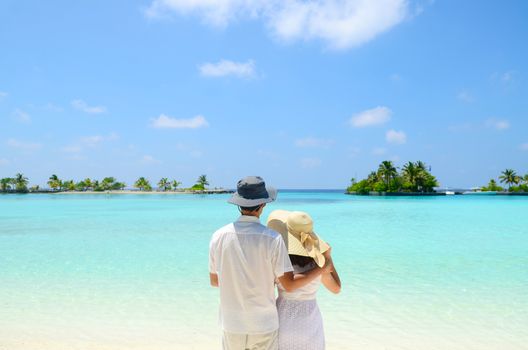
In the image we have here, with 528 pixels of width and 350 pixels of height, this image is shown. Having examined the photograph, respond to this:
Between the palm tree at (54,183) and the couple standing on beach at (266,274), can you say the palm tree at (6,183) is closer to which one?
the palm tree at (54,183)

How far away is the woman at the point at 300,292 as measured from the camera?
2.12 m

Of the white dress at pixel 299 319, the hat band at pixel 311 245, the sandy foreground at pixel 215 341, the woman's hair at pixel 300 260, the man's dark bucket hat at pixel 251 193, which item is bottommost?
the sandy foreground at pixel 215 341

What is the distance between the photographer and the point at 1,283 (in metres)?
7.38

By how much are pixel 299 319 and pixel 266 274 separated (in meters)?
0.36

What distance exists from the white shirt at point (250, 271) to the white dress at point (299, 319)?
0.08m

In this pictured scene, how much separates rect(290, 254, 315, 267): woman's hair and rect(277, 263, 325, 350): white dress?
0.02 metres

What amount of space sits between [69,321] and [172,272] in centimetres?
313

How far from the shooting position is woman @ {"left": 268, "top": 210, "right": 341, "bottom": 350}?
2.12 metres

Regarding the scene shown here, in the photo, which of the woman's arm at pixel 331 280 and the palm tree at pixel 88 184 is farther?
the palm tree at pixel 88 184

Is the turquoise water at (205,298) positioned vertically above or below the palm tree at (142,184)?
below

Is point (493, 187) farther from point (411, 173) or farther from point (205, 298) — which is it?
point (205, 298)

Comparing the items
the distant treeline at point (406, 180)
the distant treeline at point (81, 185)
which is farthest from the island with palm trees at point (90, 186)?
the distant treeline at point (406, 180)

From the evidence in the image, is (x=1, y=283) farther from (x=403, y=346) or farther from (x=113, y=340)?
(x=403, y=346)

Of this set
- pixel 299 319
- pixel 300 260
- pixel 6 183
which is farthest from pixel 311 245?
pixel 6 183
